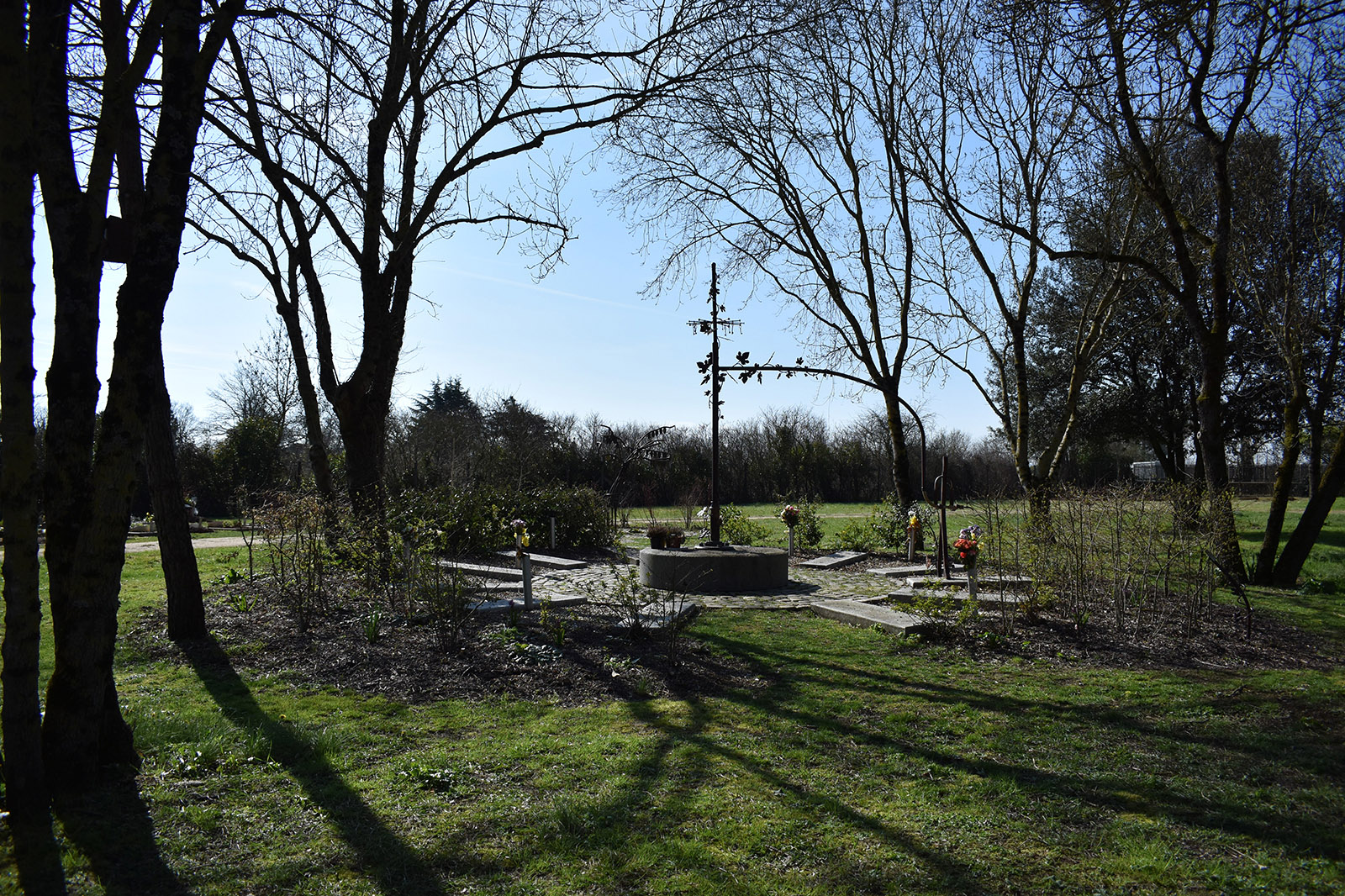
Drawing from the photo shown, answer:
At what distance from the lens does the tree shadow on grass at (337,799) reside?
2.96 m

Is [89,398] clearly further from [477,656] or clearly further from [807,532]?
[807,532]

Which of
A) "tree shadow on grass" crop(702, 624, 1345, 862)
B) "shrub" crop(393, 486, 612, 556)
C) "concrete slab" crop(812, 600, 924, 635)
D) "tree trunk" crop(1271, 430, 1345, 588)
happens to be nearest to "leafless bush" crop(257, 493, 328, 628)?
"shrub" crop(393, 486, 612, 556)

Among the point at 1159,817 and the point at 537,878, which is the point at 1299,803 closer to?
the point at 1159,817

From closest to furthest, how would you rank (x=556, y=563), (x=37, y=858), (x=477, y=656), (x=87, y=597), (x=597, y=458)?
(x=37, y=858) < (x=87, y=597) < (x=477, y=656) < (x=556, y=563) < (x=597, y=458)

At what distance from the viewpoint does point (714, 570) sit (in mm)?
10680

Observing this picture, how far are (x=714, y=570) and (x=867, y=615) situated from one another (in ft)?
9.27

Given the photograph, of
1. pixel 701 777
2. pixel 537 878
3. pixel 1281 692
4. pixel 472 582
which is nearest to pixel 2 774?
pixel 537 878

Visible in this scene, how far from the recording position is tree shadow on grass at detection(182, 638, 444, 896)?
296 cm

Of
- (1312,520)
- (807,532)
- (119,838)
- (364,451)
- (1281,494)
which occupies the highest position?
(364,451)

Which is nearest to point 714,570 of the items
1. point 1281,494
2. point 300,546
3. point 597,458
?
point 300,546

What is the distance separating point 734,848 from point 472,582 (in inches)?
277

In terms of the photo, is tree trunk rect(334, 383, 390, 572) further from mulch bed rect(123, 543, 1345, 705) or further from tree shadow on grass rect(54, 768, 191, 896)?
tree shadow on grass rect(54, 768, 191, 896)

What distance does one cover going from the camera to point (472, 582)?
383 inches

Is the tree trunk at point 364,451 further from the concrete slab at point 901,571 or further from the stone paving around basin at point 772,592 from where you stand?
the concrete slab at point 901,571
